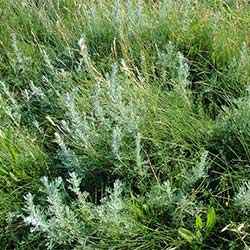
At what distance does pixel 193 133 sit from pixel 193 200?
15.6 inches

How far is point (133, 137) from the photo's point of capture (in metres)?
2.62

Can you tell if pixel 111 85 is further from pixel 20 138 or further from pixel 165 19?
pixel 165 19

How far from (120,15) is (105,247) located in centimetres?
180

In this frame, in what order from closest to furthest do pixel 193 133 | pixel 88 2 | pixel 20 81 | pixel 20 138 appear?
1. pixel 193 133
2. pixel 20 138
3. pixel 20 81
4. pixel 88 2

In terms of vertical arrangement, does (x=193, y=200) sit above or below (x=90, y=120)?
below

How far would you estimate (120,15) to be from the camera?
348cm

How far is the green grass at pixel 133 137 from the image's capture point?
2332 mm

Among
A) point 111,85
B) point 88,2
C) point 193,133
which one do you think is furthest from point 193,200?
point 88,2

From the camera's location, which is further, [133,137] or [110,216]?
[133,137]

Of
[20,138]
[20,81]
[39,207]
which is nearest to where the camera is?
[39,207]

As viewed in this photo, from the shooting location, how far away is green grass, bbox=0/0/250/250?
7.65 ft

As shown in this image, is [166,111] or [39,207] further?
[166,111]

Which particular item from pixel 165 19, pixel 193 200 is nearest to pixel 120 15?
pixel 165 19

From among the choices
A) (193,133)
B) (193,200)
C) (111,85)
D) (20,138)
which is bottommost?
(193,200)
